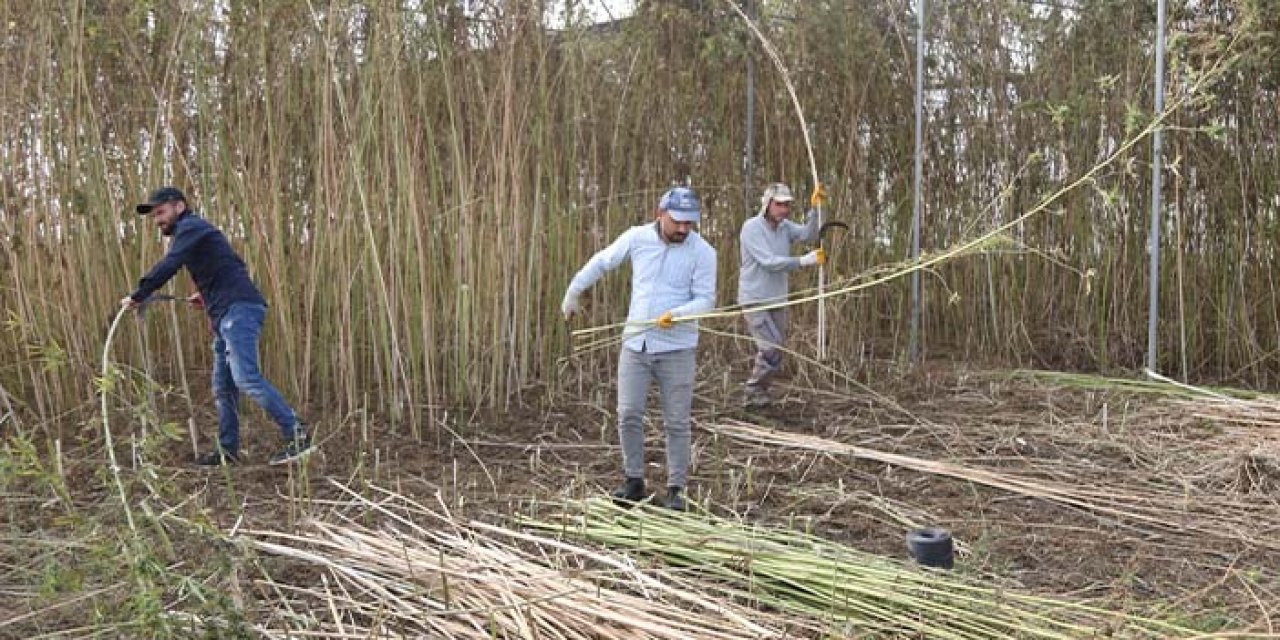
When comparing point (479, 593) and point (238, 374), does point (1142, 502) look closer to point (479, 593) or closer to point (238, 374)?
point (479, 593)

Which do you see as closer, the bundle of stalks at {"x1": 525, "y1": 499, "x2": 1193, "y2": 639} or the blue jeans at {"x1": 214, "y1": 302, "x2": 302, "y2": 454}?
the bundle of stalks at {"x1": 525, "y1": 499, "x2": 1193, "y2": 639}

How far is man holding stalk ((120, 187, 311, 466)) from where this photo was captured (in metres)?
4.36

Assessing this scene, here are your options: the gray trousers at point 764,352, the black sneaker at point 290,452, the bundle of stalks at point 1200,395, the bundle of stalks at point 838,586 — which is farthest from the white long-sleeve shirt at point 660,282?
the bundle of stalks at point 1200,395

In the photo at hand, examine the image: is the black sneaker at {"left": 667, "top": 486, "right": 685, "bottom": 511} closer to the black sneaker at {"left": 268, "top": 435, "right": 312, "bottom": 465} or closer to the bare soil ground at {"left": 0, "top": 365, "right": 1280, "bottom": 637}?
the bare soil ground at {"left": 0, "top": 365, "right": 1280, "bottom": 637}

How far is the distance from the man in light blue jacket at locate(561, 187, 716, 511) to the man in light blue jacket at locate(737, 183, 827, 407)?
54.2 inches

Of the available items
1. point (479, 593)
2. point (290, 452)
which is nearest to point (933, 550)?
point (479, 593)

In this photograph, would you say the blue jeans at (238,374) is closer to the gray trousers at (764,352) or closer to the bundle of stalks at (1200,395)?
the gray trousers at (764,352)

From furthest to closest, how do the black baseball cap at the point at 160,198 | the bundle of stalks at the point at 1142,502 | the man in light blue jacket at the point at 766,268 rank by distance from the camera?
the man in light blue jacket at the point at 766,268, the black baseball cap at the point at 160,198, the bundle of stalks at the point at 1142,502

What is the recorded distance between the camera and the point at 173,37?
187 inches

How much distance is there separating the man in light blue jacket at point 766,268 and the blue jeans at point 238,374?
2121 mm

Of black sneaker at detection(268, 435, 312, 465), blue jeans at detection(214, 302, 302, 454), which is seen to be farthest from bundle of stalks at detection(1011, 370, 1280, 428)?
blue jeans at detection(214, 302, 302, 454)

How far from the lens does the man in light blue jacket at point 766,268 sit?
541 cm

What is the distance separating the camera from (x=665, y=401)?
13.1ft

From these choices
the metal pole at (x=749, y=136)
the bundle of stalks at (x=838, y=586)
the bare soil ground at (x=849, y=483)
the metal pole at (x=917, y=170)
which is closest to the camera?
the bundle of stalks at (x=838, y=586)
